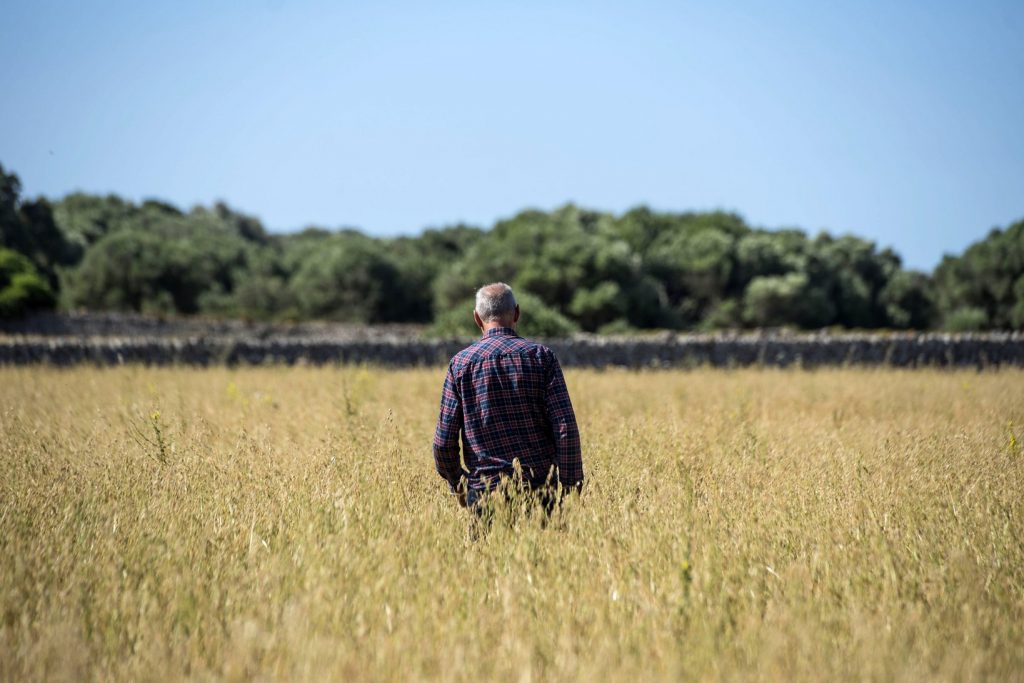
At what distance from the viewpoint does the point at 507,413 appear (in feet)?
13.0

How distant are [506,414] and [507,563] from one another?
825 millimetres

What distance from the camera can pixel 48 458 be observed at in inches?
213

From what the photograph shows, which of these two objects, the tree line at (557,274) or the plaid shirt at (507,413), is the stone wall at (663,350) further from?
the tree line at (557,274)

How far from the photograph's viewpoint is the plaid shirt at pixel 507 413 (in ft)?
12.9

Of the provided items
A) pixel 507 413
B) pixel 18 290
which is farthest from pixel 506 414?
pixel 18 290

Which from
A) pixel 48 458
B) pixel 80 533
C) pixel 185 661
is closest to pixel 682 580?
pixel 185 661

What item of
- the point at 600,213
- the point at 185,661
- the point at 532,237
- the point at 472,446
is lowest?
the point at 185,661

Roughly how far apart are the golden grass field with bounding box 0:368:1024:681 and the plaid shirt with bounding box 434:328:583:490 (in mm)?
303

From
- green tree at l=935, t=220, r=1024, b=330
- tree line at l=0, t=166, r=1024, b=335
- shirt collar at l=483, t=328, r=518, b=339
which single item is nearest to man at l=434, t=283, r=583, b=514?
shirt collar at l=483, t=328, r=518, b=339

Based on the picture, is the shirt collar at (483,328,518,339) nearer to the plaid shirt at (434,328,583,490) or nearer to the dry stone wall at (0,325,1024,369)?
the plaid shirt at (434,328,583,490)

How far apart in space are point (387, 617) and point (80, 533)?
1.73 m

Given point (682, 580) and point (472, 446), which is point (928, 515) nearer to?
point (682, 580)

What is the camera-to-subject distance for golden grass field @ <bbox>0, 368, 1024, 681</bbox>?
262 cm

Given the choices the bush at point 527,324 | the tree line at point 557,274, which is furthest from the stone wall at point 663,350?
the tree line at point 557,274
